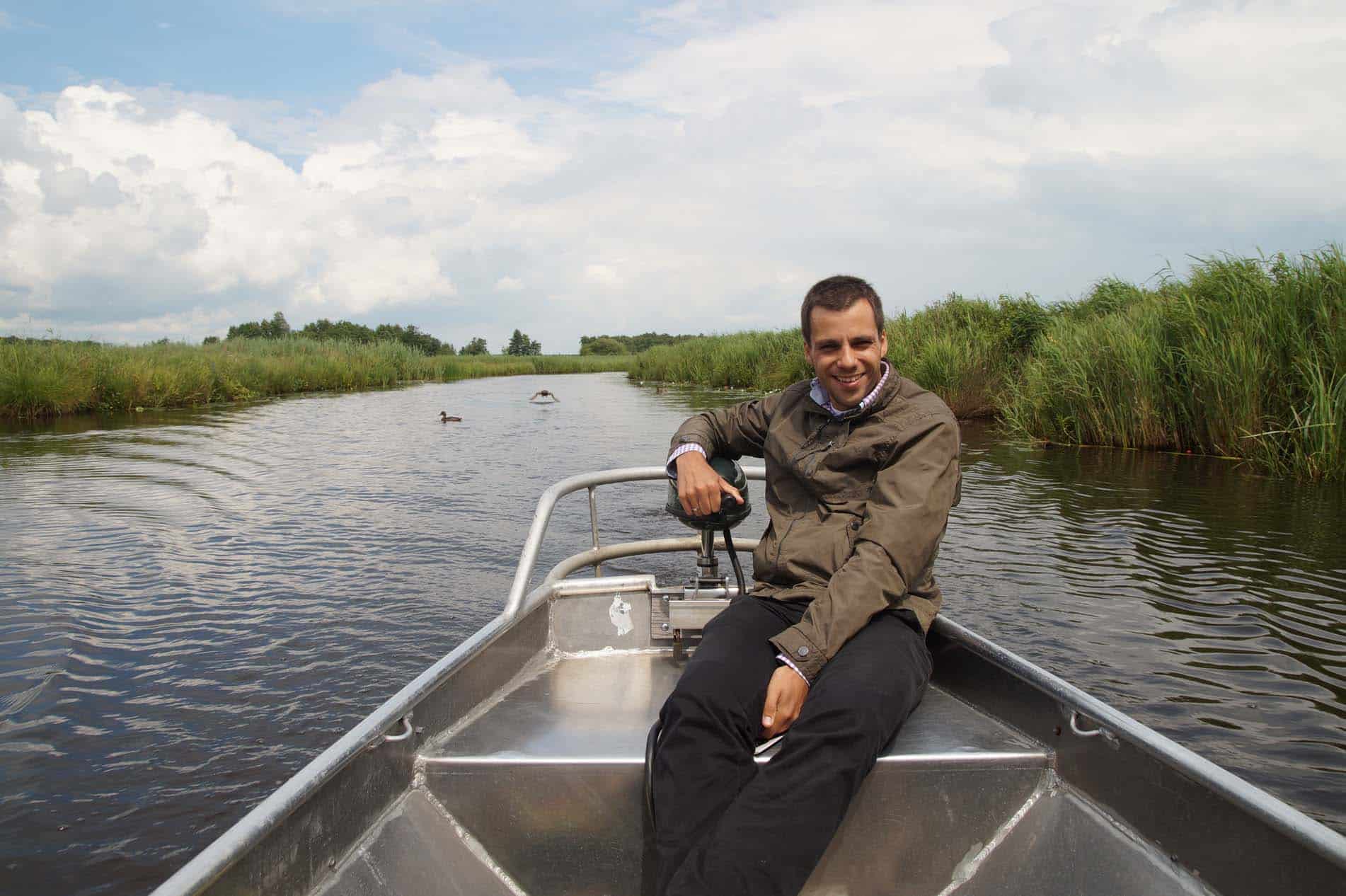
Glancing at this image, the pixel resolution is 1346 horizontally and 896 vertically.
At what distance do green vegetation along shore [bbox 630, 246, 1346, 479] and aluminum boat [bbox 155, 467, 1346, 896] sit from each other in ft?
24.3

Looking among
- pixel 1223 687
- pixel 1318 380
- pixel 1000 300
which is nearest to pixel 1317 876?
pixel 1223 687

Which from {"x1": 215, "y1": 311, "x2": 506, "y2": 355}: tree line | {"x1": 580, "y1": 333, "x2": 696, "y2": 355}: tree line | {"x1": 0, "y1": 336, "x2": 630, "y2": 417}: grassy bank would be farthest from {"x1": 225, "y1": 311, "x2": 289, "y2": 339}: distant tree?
{"x1": 580, "y1": 333, "x2": 696, "y2": 355}: tree line

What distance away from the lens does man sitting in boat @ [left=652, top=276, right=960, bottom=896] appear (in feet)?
5.76

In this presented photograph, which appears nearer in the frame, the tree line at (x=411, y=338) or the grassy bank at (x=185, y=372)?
the grassy bank at (x=185, y=372)

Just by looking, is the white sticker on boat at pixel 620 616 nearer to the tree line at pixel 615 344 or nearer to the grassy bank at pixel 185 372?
the grassy bank at pixel 185 372

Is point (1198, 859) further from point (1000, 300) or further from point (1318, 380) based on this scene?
point (1000, 300)

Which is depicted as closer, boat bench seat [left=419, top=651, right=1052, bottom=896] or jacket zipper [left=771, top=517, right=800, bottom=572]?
boat bench seat [left=419, top=651, right=1052, bottom=896]

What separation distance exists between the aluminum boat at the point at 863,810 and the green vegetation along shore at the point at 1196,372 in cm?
741

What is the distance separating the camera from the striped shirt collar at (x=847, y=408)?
8.30 ft

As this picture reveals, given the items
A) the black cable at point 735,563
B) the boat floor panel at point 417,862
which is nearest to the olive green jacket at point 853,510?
the black cable at point 735,563

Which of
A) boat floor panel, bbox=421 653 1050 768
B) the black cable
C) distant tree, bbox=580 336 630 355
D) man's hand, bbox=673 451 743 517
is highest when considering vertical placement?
distant tree, bbox=580 336 630 355

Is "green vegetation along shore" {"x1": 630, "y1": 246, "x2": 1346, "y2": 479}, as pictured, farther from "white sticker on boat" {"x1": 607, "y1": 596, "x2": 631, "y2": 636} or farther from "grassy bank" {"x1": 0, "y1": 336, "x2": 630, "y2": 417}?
"grassy bank" {"x1": 0, "y1": 336, "x2": 630, "y2": 417}

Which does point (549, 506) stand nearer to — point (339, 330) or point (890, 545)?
point (890, 545)

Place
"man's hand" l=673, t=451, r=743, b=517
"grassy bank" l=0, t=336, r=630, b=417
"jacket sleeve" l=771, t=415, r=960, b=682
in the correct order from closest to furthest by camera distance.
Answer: "jacket sleeve" l=771, t=415, r=960, b=682, "man's hand" l=673, t=451, r=743, b=517, "grassy bank" l=0, t=336, r=630, b=417
